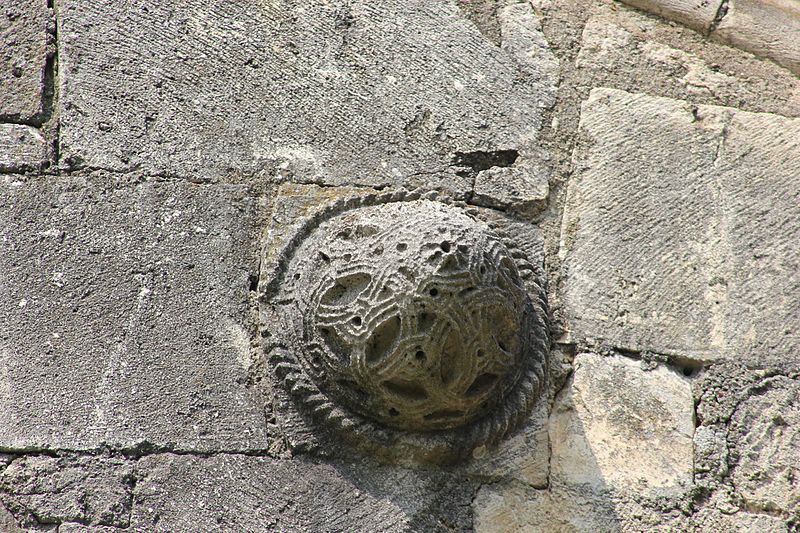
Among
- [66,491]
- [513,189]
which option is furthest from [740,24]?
[66,491]

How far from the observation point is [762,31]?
3.39 m

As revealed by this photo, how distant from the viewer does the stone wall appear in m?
2.65

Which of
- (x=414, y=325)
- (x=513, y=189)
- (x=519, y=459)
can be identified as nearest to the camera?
(x=414, y=325)

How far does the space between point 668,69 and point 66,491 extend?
2.00 metres

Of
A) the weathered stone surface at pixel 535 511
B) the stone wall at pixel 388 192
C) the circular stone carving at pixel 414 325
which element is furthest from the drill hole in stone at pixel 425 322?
the weathered stone surface at pixel 535 511

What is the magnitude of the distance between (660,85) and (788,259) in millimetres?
610

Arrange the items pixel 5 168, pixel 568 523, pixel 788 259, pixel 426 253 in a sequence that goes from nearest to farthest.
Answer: pixel 426 253 < pixel 568 523 < pixel 5 168 < pixel 788 259

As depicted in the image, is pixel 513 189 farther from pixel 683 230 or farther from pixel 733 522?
pixel 733 522

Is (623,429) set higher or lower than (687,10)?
lower

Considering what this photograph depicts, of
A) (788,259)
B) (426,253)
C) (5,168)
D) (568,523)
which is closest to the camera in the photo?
(426,253)

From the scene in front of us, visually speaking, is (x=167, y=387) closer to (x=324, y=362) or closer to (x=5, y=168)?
(x=324, y=362)

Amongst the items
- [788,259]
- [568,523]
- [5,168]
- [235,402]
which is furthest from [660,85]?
[5,168]

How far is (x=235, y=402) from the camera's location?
2703 mm

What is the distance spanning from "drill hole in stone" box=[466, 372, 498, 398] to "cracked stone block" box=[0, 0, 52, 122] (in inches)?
51.8
